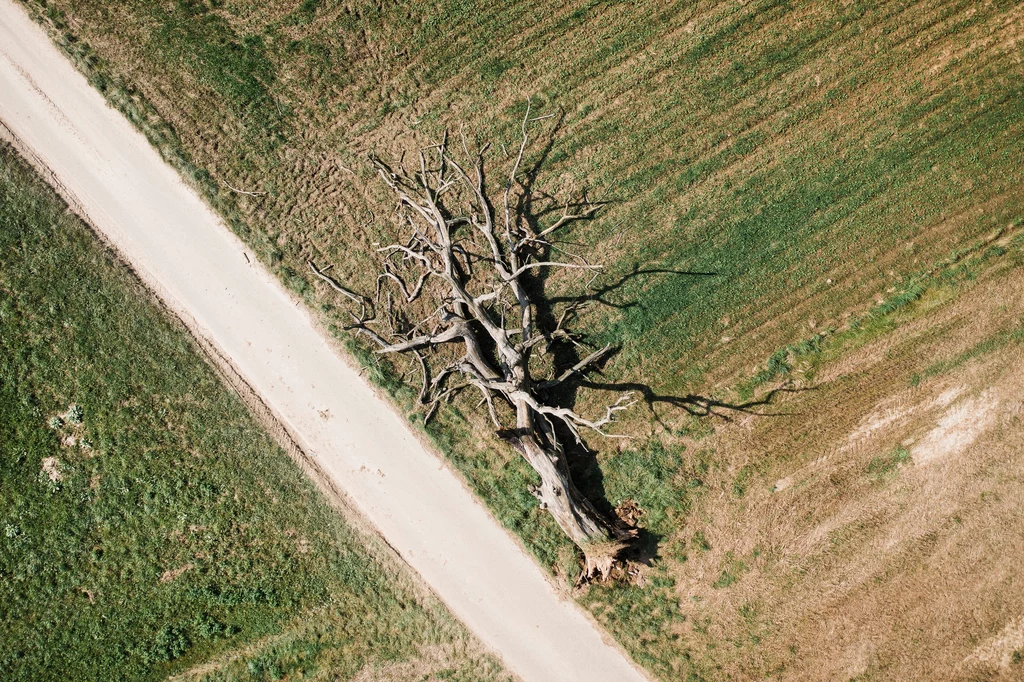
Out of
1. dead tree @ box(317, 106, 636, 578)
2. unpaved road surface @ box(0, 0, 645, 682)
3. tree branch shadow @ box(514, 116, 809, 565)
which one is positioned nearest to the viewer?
dead tree @ box(317, 106, 636, 578)

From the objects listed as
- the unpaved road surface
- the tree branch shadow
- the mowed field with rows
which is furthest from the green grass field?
the tree branch shadow

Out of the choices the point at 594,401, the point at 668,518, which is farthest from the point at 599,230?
the point at 668,518

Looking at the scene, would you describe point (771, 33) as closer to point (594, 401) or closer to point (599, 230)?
point (599, 230)

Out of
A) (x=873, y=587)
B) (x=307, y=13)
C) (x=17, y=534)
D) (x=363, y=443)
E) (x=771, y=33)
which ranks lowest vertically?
(x=873, y=587)

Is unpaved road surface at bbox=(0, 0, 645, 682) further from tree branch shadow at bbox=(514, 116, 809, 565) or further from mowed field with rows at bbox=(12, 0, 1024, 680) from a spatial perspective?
tree branch shadow at bbox=(514, 116, 809, 565)

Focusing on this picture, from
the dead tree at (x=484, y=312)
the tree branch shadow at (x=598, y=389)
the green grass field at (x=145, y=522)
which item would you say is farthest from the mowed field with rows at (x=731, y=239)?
the green grass field at (x=145, y=522)

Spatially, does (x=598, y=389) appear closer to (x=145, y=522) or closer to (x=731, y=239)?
(x=731, y=239)
